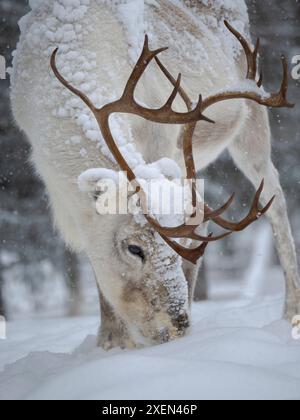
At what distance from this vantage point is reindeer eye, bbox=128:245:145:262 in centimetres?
294

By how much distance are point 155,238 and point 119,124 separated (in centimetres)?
72

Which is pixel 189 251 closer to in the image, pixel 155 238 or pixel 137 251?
pixel 155 238

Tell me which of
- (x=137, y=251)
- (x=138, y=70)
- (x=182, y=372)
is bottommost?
(x=182, y=372)

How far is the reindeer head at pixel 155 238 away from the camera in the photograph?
8.75 ft

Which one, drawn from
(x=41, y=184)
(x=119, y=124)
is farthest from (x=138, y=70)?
(x=41, y=184)

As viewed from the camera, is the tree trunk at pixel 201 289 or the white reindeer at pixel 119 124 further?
the tree trunk at pixel 201 289

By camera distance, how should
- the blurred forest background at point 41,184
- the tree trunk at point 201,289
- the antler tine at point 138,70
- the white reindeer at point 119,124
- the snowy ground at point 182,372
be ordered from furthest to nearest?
1. the tree trunk at point 201,289
2. the blurred forest background at point 41,184
3. the white reindeer at point 119,124
4. the antler tine at point 138,70
5. the snowy ground at point 182,372

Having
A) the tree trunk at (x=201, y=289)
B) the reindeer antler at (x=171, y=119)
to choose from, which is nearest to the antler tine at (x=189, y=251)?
the reindeer antler at (x=171, y=119)

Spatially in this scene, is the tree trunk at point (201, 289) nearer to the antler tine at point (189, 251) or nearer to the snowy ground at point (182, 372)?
the snowy ground at point (182, 372)

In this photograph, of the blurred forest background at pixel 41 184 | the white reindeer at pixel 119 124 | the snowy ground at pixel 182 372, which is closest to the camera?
the snowy ground at pixel 182 372

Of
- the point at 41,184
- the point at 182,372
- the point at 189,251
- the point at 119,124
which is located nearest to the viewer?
the point at 182,372

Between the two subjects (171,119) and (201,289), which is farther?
(201,289)

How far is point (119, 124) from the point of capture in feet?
10.3

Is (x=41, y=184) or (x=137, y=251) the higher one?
(x=41, y=184)
